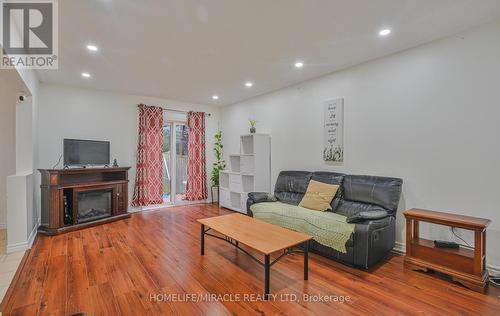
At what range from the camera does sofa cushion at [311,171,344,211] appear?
342 centimetres

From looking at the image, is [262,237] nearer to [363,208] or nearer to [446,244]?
[363,208]

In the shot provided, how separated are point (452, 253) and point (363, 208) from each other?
3.18ft

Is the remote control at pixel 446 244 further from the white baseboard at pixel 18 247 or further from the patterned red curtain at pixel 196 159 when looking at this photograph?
the white baseboard at pixel 18 247

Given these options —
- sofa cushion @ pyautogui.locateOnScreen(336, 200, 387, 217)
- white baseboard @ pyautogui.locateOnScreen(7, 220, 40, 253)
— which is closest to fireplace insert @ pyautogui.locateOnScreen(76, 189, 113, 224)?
white baseboard @ pyautogui.locateOnScreen(7, 220, 40, 253)

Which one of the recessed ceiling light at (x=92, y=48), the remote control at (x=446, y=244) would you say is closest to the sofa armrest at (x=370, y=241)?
the remote control at (x=446, y=244)

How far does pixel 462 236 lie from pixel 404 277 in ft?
2.81

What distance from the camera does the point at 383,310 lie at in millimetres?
1896

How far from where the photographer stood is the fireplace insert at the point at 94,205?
13.6ft

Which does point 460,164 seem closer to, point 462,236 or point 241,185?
point 462,236

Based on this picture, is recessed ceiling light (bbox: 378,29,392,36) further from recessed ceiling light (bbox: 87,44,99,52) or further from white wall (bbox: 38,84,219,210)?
white wall (bbox: 38,84,219,210)

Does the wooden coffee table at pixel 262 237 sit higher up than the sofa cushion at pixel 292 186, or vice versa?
the sofa cushion at pixel 292 186

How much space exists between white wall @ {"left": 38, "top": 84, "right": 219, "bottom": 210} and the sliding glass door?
0.62 m

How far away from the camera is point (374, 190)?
3066mm

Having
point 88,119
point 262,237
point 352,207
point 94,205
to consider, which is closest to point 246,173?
point 352,207
